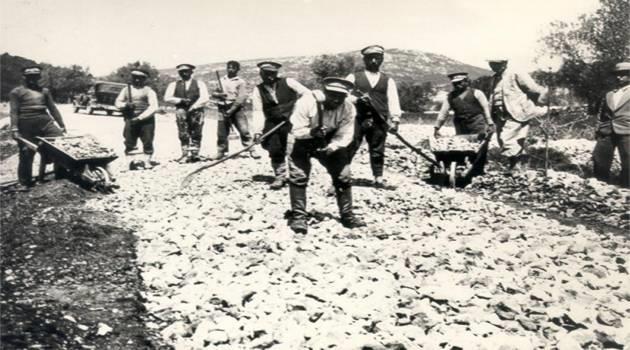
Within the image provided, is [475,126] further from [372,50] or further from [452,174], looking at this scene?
[372,50]

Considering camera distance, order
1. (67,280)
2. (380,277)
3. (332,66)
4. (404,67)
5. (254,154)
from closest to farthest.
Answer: (380,277)
(67,280)
(254,154)
(332,66)
(404,67)

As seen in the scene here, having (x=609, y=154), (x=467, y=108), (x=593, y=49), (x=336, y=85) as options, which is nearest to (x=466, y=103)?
(x=467, y=108)

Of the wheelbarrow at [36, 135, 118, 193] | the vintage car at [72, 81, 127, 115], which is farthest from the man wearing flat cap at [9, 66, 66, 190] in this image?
the vintage car at [72, 81, 127, 115]

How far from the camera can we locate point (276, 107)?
6898mm

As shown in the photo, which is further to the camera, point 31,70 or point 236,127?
point 236,127

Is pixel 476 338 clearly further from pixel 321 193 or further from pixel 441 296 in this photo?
pixel 321 193

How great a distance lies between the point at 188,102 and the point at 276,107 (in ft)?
9.37

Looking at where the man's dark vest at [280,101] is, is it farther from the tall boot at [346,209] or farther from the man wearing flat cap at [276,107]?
the tall boot at [346,209]

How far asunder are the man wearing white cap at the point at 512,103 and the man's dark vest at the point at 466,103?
0.43m

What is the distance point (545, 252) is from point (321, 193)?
293 centimetres

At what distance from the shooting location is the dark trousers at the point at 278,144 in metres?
6.87

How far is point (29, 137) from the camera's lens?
7.45m

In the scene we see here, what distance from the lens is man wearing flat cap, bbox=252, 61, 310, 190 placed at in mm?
6801

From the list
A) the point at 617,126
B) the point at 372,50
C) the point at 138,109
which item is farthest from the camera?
the point at 138,109
